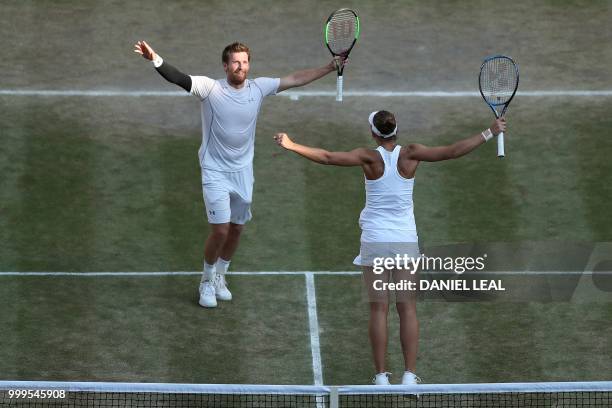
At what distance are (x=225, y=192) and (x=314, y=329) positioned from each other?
5.39ft

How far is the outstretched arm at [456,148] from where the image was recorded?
42.2ft

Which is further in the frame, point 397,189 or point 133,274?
point 133,274

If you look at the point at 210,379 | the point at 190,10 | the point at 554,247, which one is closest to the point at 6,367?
the point at 210,379

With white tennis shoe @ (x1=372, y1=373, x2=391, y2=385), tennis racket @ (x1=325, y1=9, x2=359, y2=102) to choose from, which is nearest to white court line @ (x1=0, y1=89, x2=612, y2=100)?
tennis racket @ (x1=325, y1=9, x2=359, y2=102)

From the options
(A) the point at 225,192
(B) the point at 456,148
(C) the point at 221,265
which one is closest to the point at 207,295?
(C) the point at 221,265

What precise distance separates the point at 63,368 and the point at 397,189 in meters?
3.60

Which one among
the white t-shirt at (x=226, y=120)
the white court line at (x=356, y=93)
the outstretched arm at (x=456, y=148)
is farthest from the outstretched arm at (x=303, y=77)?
the white court line at (x=356, y=93)

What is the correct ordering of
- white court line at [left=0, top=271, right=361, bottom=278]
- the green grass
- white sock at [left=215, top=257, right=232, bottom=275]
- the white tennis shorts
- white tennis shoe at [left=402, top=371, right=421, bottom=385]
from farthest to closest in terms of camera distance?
white court line at [left=0, top=271, right=361, bottom=278] → white sock at [left=215, top=257, right=232, bottom=275] → the white tennis shorts → the green grass → white tennis shoe at [left=402, top=371, right=421, bottom=385]

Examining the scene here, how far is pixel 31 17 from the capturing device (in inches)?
828

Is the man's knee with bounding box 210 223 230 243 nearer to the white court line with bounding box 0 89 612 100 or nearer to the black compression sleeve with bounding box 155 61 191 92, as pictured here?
the black compression sleeve with bounding box 155 61 191 92

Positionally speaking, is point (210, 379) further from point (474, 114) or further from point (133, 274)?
point (474, 114)

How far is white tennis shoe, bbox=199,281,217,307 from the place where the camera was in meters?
15.0

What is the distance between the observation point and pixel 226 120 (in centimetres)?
1446

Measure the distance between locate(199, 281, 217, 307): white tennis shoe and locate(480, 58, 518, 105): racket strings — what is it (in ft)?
11.3
